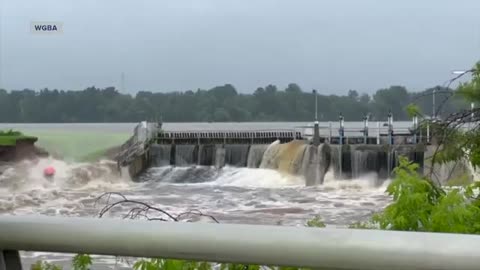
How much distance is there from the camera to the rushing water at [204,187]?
1692 cm

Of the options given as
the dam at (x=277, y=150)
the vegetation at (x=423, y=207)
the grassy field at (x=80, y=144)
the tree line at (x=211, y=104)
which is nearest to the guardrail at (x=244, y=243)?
the vegetation at (x=423, y=207)

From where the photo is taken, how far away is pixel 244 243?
2.89ft

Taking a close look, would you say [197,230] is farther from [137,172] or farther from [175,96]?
[137,172]

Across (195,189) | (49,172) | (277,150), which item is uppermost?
(277,150)

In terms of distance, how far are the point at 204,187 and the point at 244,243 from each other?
1925cm

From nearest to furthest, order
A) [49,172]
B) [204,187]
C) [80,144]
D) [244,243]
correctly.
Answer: [244,243] < [204,187] < [49,172] < [80,144]

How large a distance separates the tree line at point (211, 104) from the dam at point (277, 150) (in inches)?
512

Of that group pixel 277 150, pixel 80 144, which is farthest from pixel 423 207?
pixel 80 144

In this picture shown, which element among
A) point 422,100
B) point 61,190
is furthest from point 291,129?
point 422,100

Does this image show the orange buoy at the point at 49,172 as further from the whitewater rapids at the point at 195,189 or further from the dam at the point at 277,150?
the dam at the point at 277,150

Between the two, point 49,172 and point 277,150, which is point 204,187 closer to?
point 277,150

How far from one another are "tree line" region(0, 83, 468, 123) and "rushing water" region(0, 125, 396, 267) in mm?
10180

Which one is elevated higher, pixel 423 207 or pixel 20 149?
pixel 423 207

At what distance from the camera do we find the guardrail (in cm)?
82
